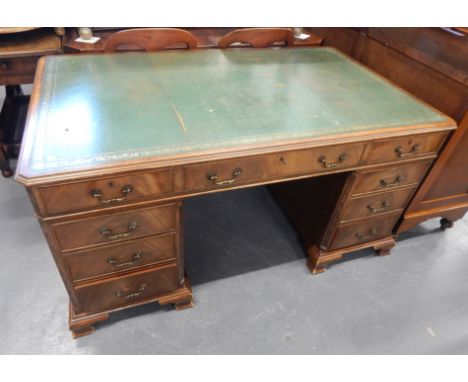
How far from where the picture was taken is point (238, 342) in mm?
1352

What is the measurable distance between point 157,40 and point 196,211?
2.93 feet

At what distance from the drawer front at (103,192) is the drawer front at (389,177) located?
744mm

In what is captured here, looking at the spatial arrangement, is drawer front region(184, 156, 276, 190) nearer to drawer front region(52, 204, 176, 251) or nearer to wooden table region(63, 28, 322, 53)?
drawer front region(52, 204, 176, 251)

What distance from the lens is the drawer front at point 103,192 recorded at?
0.85 metres

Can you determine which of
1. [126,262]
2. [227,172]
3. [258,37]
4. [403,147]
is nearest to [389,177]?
[403,147]

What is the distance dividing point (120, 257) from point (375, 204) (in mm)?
1035

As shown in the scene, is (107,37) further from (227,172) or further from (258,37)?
(227,172)

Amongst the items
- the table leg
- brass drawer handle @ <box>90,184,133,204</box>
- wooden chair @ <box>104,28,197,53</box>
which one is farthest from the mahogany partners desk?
the table leg

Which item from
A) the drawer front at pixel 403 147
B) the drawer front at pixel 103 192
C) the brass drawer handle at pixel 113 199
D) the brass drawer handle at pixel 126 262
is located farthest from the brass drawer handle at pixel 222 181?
the drawer front at pixel 403 147

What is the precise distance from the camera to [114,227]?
1.01 metres

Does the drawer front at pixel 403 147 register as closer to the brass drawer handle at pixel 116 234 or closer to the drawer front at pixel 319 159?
the drawer front at pixel 319 159

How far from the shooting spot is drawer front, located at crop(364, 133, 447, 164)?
3.87 feet

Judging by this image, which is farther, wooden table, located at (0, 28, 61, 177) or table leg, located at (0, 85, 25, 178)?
table leg, located at (0, 85, 25, 178)

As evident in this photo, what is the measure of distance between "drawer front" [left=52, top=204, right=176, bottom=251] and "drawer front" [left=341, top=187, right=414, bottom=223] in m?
0.74
